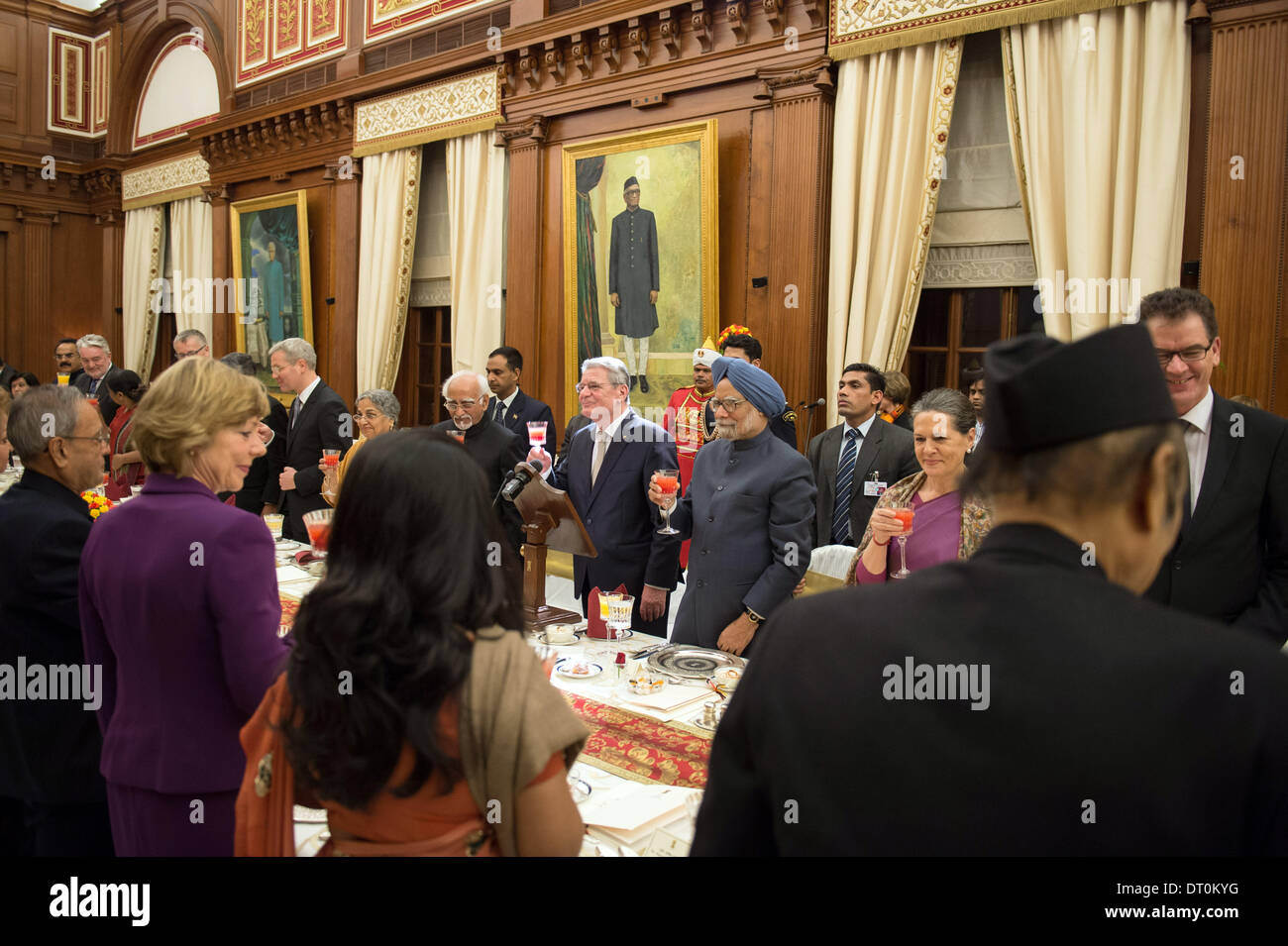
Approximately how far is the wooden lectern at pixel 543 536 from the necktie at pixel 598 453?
900mm

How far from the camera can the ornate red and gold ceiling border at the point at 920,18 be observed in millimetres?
4676

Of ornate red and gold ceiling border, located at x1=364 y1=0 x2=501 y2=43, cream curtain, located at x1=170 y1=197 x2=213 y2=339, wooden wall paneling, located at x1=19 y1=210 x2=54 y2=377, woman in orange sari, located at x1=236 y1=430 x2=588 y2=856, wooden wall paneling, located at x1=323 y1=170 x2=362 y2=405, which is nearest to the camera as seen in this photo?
woman in orange sari, located at x1=236 y1=430 x2=588 y2=856

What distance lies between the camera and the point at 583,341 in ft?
22.7

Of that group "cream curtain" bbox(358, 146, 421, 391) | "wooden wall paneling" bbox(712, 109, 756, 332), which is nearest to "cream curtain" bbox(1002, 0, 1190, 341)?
"wooden wall paneling" bbox(712, 109, 756, 332)

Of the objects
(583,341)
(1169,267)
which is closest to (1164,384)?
(1169,267)

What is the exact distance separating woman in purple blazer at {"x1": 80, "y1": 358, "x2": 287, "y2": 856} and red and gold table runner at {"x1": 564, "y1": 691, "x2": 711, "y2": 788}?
27.4 inches

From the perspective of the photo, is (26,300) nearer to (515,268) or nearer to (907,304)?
(515,268)

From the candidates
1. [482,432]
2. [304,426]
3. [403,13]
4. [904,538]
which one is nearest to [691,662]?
[904,538]

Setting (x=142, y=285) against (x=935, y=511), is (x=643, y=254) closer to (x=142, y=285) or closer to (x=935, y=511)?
(x=935, y=511)

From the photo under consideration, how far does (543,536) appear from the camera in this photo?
10.4 ft

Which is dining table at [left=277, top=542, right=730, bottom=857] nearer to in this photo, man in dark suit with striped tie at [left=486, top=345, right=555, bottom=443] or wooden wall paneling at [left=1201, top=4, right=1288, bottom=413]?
man in dark suit with striped tie at [left=486, top=345, right=555, bottom=443]

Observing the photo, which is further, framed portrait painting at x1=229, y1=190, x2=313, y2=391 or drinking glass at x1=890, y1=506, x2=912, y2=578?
framed portrait painting at x1=229, y1=190, x2=313, y2=391

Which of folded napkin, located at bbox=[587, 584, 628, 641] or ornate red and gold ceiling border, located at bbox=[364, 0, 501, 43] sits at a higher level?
ornate red and gold ceiling border, located at bbox=[364, 0, 501, 43]

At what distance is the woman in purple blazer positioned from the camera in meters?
1.58
